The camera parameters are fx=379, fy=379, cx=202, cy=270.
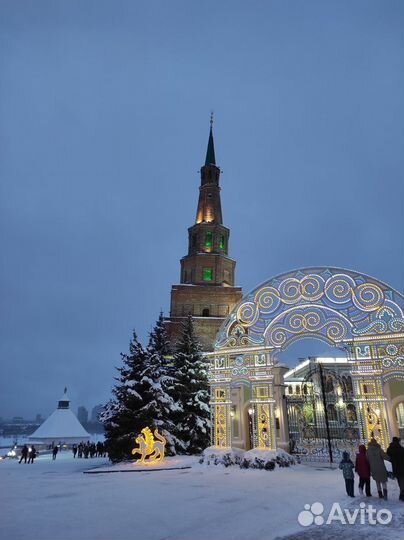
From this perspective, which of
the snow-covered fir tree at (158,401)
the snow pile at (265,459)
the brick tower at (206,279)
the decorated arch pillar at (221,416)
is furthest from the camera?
the brick tower at (206,279)

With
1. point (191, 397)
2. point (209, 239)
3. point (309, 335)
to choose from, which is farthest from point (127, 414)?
point (209, 239)

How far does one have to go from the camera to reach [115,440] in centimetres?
1866

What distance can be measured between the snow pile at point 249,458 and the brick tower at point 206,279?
19676mm

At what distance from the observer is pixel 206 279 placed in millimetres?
43094

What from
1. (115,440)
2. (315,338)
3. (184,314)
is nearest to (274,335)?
(315,338)

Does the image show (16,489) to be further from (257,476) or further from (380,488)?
(380,488)

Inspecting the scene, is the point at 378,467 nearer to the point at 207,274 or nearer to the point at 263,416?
the point at 263,416

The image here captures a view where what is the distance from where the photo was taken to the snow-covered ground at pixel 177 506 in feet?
21.0

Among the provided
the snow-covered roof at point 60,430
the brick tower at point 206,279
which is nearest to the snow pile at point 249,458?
the brick tower at point 206,279

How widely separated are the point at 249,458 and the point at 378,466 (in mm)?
7620

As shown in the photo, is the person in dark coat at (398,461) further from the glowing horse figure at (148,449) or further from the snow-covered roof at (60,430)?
the snow-covered roof at (60,430)

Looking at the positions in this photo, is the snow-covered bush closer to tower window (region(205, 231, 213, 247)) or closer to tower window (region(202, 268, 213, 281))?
tower window (region(202, 268, 213, 281))

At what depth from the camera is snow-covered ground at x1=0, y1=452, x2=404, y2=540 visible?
252 inches

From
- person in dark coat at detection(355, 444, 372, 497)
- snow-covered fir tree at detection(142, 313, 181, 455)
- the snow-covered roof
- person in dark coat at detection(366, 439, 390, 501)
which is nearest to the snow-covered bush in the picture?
snow-covered fir tree at detection(142, 313, 181, 455)
